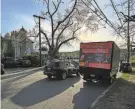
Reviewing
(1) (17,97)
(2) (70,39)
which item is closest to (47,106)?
(1) (17,97)

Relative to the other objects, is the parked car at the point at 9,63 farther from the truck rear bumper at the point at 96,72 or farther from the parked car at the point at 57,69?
the truck rear bumper at the point at 96,72

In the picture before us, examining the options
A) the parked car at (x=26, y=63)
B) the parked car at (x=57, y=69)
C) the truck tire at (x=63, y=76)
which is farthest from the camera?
the parked car at (x=26, y=63)

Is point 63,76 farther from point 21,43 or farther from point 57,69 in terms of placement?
point 21,43

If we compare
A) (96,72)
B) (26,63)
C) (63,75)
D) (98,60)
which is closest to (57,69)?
(63,75)

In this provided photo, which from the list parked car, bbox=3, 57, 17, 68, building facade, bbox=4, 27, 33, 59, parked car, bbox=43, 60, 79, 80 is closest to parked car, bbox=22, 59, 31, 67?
parked car, bbox=3, 57, 17, 68

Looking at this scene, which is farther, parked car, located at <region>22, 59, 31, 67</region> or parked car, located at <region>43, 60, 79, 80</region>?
parked car, located at <region>22, 59, 31, 67</region>

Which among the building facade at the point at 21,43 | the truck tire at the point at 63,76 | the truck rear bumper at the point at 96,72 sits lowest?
the truck tire at the point at 63,76

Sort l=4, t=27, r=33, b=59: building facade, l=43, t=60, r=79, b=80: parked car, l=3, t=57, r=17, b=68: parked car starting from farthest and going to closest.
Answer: l=4, t=27, r=33, b=59: building facade < l=3, t=57, r=17, b=68: parked car < l=43, t=60, r=79, b=80: parked car

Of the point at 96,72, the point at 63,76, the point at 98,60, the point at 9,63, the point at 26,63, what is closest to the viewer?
the point at 98,60

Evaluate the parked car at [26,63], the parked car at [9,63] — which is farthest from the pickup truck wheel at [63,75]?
the parked car at [26,63]

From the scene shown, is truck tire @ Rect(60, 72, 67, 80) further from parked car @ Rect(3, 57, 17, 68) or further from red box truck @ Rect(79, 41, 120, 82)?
parked car @ Rect(3, 57, 17, 68)

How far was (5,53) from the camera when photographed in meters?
67.8

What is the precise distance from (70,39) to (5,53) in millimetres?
22810

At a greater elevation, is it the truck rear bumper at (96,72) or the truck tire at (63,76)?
the truck rear bumper at (96,72)
